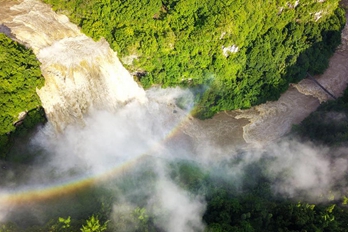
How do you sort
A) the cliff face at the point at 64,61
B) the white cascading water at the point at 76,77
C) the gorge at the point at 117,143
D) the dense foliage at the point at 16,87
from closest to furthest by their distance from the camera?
the dense foliage at the point at 16,87
the gorge at the point at 117,143
the cliff face at the point at 64,61
the white cascading water at the point at 76,77

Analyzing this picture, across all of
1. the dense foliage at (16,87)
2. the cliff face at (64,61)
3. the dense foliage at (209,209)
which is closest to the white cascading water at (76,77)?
the cliff face at (64,61)

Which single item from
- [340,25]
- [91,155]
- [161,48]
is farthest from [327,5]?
[91,155]

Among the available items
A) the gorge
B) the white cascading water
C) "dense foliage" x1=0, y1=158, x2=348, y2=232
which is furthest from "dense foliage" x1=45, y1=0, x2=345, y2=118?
"dense foliage" x1=0, y1=158, x2=348, y2=232

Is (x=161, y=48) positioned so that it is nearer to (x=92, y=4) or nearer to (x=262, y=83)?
(x=92, y=4)

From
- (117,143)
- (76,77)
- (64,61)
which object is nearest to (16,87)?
(64,61)

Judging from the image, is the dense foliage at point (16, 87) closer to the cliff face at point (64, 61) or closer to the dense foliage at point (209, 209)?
the cliff face at point (64, 61)

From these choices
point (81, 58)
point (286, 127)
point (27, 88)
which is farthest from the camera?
point (286, 127)

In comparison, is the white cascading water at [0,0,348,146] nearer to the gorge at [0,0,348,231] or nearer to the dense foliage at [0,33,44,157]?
the gorge at [0,0,348,231]
